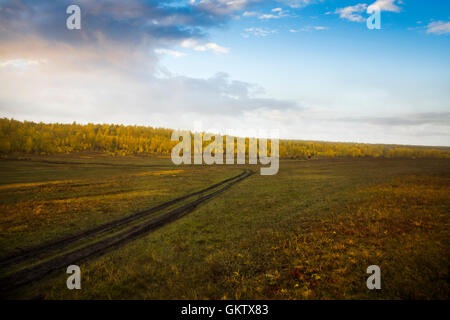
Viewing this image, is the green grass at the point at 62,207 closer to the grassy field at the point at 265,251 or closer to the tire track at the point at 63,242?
the grassy field at the point at 265,251

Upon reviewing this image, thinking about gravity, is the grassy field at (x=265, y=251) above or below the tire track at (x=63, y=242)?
above

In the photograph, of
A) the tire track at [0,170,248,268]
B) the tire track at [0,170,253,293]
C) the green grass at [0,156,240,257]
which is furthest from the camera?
the green grass at [0,156,240,257]

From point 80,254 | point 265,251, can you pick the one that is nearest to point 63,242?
point 80,254

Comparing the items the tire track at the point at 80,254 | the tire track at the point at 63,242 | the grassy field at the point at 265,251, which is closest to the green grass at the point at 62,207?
the grassy field at the point at 265,251

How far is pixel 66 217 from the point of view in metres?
23.0

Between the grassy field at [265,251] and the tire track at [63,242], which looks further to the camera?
the tire track at [63,242]

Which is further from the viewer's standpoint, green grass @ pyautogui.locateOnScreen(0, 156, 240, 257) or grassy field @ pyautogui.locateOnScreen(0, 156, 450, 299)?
green grass @ pyautogui.locateOnScreen(0, 156, 240, 257)

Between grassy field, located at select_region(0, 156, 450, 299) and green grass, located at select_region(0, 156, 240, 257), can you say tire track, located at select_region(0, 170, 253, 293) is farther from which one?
green grass, located at select_region(0, 156, 240, 257)

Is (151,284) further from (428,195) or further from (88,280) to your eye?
(428,195)

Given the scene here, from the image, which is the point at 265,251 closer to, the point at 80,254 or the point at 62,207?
the point at 80,254

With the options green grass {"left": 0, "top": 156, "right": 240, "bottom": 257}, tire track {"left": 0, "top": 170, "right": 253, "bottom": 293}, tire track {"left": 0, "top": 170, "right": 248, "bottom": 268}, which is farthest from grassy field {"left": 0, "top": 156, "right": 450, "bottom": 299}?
tire track {"left": 0, "top": 170, "right": 248, "bottom": 268}
